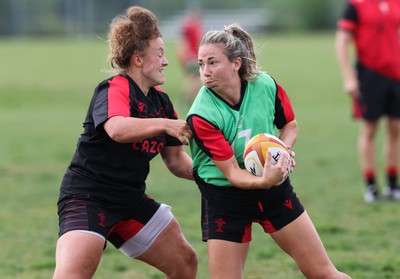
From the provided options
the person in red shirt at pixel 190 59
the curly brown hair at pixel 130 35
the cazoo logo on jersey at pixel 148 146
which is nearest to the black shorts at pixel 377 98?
the cazoo logo on jersey at pixel 148 146

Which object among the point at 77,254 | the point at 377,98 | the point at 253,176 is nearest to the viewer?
the point at 253,176

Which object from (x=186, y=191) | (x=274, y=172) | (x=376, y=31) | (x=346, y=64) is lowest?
(x=186, y=191)

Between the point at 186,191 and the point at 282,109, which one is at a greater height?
the point at 282,109

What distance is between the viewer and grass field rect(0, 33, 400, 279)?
21.8 ft

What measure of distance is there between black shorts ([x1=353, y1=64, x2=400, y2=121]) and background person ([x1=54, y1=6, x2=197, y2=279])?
446 centimetres

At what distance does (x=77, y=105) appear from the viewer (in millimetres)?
Answer: 21344

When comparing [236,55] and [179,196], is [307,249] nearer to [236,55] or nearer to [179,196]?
[236,55]

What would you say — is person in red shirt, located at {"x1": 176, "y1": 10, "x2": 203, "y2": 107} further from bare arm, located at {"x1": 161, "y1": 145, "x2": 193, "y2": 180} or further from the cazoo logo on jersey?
the cazoo logo on jersey

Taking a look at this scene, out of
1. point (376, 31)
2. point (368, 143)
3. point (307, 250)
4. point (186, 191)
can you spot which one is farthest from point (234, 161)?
point (186, 191)

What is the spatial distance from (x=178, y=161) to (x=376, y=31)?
4.62 m

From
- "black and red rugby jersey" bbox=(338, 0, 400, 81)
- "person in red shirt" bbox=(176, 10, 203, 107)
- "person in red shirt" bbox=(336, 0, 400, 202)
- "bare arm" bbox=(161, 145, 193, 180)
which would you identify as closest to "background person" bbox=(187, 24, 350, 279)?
"bare arm" bbox=(161, 145, 193, 180)

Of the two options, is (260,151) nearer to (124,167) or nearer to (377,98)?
(124,167)

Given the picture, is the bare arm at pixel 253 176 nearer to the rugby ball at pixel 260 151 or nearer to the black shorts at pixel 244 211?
the rugby ball at pixel 260 151

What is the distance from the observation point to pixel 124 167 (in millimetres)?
4938
